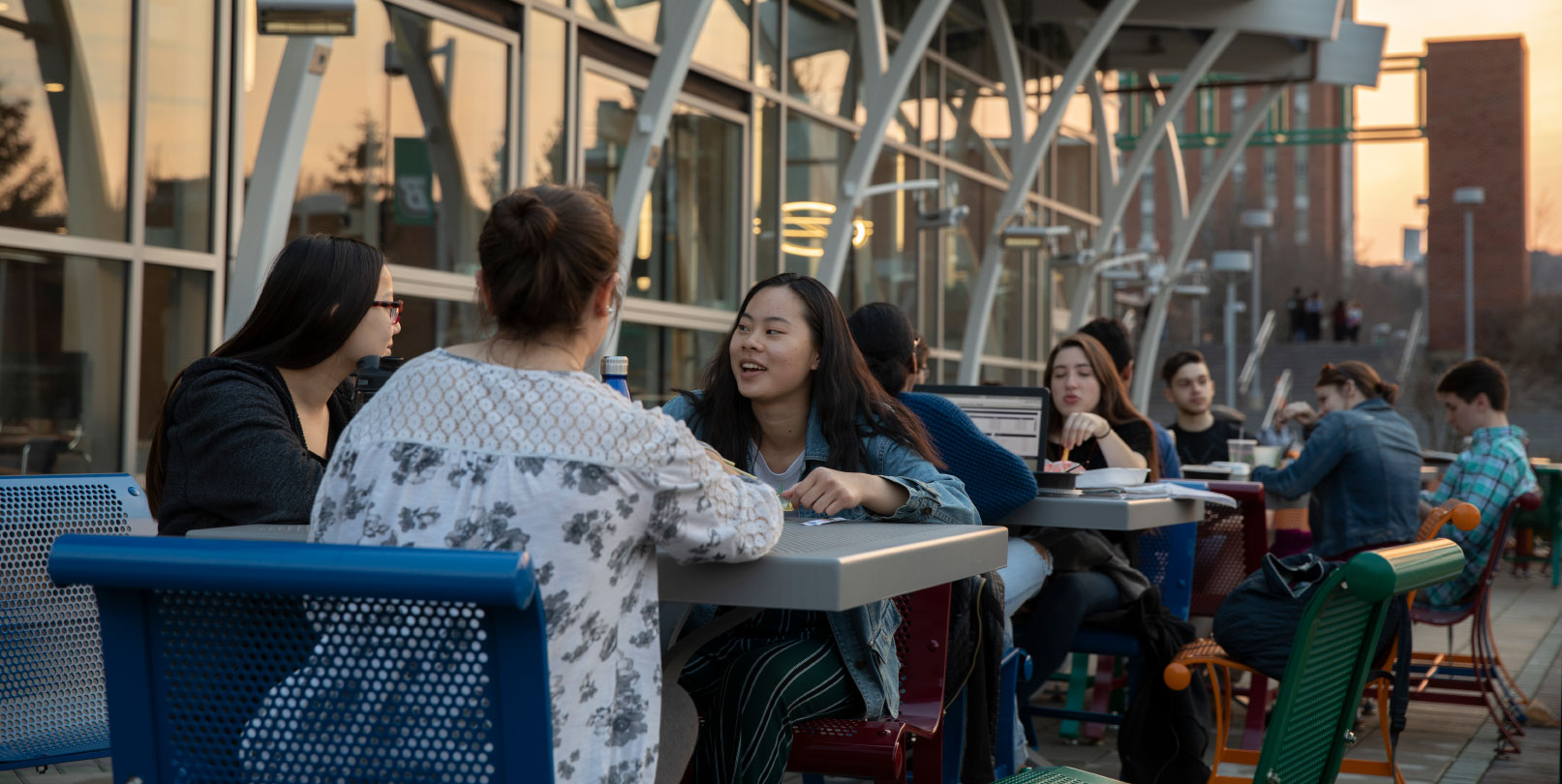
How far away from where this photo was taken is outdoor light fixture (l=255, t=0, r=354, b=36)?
18.5ft

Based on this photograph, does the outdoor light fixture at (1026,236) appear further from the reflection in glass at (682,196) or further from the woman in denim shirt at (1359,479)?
the woman in denim shirt at (1359,479)

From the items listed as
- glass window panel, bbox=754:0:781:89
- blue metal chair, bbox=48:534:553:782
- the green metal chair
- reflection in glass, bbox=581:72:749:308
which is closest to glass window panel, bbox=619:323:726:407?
reflection in glass, bbox=581:72:749:308

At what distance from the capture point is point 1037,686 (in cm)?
471

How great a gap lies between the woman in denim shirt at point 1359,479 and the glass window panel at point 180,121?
17.3 ft

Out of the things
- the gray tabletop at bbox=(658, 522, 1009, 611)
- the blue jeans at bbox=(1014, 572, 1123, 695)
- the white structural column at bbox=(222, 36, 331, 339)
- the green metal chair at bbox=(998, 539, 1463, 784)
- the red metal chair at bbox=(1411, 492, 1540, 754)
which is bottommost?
the red metal chair at bbox=(1411, 492, 1540, 754)

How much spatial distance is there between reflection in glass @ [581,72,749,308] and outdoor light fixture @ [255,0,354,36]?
459 centimetres

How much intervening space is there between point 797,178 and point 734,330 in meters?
10.0

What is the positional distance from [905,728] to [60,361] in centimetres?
529

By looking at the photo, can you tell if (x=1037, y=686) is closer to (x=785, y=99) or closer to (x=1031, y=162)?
(x=785, y=99)

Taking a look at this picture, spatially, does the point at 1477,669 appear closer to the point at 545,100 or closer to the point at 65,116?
the point at 65,116

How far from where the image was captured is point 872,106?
11.7 m

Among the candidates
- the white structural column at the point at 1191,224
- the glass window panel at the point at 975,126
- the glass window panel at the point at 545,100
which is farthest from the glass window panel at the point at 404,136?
the white structural column at the point at 1191,224

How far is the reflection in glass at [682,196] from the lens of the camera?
10.5m

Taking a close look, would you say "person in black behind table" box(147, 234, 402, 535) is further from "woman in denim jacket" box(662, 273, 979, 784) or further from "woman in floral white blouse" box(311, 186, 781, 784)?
"woman in floral white blouse" box(311, 186, 781, 784)
